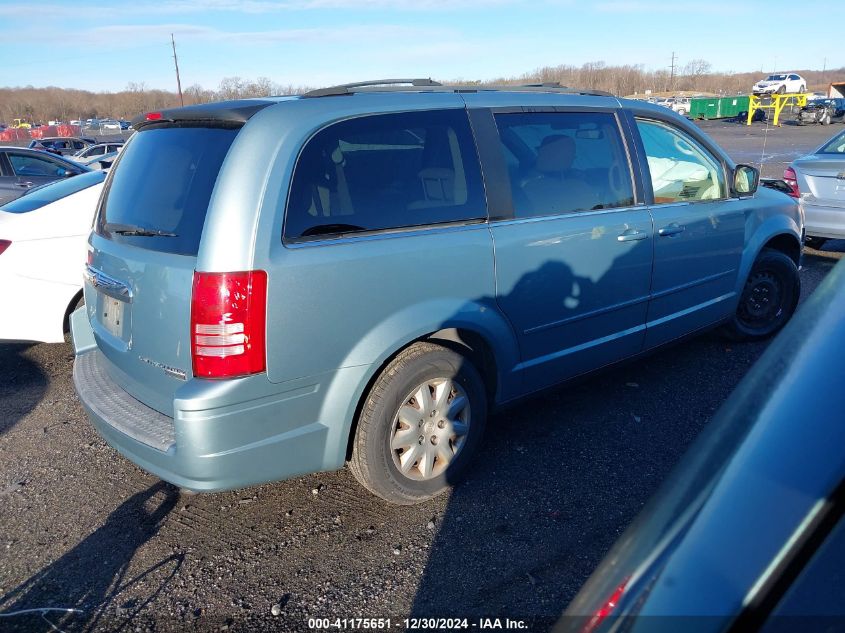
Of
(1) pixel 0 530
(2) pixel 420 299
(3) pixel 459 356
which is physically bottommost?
(1) pixel 0 530

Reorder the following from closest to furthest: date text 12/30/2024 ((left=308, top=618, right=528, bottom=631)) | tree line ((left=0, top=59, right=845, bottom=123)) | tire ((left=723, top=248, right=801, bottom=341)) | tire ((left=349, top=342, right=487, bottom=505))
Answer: date text 12/30/2024 ((left=308, top=618, right=528, bottom=631)) < tire ((left=349, top=342, right=487, bottom=505)) < tire ((left=723, top=248, right=801, bottom=341)) < tree line ((left=0, top=59, right=845, bottom=123))

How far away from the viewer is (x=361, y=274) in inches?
115

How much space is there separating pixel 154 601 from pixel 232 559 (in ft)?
1.20

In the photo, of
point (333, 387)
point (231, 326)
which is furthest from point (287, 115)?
point (333, 387)

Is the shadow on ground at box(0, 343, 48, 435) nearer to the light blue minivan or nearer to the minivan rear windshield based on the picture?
the light blue minivan

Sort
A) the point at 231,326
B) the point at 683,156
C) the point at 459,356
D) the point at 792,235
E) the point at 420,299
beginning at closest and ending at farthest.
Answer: the point at 231,326 < the point at 420,299 < the point at 459,356 < the point at 683,156 < the point at 792,235

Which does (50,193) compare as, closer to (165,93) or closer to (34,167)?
(34,167)

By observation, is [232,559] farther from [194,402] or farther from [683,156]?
[683,156]

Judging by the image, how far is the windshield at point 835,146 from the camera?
8086mm

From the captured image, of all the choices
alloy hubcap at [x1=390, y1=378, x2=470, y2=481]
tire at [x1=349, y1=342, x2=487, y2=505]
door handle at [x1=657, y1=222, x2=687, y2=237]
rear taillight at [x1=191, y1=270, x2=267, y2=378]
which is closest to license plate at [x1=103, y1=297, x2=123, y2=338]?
rear taillight at [x1=191, y1=270, x2=267, y2=378]

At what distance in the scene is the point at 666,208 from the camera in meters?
4.27

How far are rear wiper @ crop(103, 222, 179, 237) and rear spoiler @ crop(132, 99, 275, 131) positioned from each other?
534mm

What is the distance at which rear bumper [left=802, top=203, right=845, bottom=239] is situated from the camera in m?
7.31

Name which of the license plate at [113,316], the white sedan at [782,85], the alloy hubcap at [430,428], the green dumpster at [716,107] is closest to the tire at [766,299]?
the alloy hubcap at [430,428]
